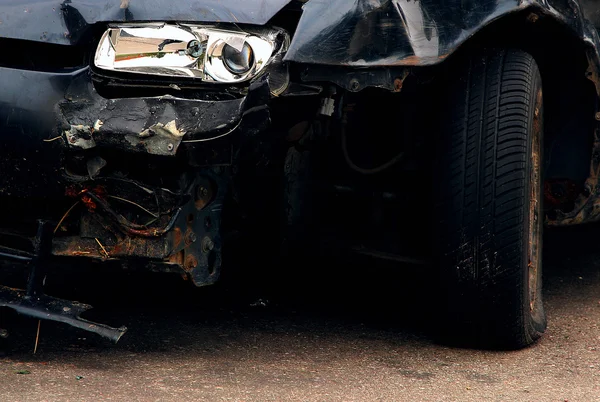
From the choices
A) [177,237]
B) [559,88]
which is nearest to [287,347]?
[177,237]

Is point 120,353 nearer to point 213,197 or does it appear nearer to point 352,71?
point 213,197

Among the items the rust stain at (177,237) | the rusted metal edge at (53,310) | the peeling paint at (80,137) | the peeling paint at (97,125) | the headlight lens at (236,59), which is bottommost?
the rusted metal edge at (53,310)

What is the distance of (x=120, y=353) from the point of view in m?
3.76

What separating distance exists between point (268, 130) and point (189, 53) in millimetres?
355

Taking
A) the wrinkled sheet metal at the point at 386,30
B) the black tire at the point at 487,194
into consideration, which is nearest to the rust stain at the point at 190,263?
the wrinkled sheet metal at the point at 386,30

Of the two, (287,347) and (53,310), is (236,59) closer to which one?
(53,310)

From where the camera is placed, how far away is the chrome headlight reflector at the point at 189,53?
3.38 m

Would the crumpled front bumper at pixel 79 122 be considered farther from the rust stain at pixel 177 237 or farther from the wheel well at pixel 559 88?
the wheel well at pixel 559 88

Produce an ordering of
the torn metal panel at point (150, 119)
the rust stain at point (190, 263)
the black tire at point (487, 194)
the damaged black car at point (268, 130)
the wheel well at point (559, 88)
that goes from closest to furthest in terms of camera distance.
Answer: the torn metal panel at point (150, 119)
the damaged black car at point (268, 130)
the rust stain at point (190, 263)
the black tire at point (487, 194)
the wheel well at point (559, 88)

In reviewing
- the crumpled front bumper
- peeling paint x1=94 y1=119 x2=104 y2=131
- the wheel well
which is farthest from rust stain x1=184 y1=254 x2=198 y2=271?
the wheel well

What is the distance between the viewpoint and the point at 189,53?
3391 mm

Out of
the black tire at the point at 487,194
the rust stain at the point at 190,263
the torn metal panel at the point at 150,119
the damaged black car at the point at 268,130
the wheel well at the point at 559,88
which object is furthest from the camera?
the wheel well at the point at 559,88

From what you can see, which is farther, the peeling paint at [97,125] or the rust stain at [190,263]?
the rust stain at [190,263]

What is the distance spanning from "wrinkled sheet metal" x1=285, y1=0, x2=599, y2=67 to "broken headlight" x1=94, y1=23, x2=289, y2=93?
12 cm
